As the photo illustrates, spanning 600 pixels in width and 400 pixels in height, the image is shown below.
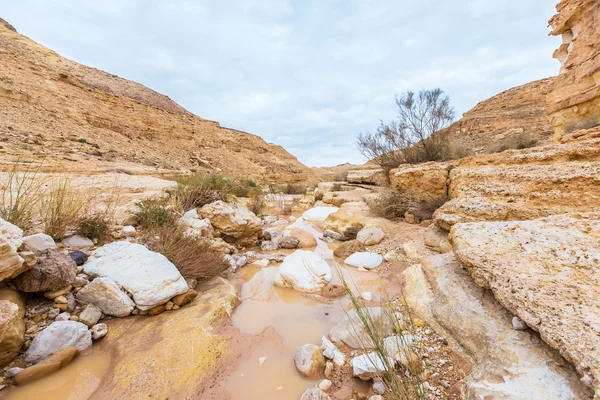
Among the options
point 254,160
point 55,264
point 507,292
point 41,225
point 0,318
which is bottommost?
point 507,292

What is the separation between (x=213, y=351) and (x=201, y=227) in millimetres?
2250

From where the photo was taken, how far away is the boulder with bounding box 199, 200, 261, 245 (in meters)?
4.16

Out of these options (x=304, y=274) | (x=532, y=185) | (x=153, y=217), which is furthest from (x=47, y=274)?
(x=532, y=185)

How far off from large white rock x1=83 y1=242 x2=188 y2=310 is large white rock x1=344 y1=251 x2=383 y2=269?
229 cm

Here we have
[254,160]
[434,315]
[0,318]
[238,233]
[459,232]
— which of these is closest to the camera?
[0,318]

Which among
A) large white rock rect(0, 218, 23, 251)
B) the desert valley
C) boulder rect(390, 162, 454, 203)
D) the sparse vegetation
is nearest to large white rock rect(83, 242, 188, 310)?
the desert valley

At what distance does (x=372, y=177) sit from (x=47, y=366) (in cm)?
1073

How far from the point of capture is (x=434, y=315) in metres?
1.85

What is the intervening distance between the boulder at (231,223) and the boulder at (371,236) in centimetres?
198

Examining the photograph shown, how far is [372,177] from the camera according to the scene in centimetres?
1070

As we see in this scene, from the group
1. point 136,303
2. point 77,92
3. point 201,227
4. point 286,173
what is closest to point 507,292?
point 136,303

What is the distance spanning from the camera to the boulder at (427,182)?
4.80m

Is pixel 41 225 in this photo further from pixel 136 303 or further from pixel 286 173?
pixel 286 173

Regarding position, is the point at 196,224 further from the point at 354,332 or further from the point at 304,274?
the point at 354,332
